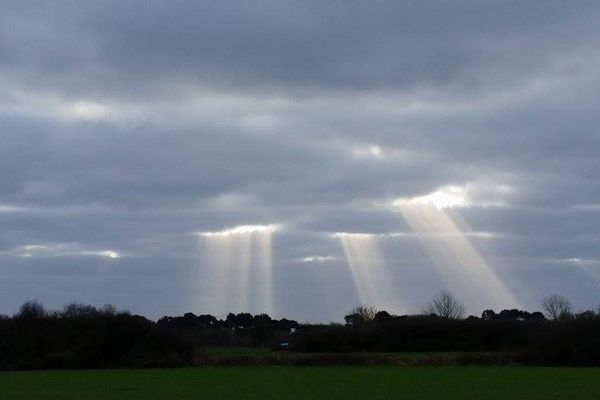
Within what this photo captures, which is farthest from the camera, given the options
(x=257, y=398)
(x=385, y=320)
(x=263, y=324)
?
(x=263, y=324)

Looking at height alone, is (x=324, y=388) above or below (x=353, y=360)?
below

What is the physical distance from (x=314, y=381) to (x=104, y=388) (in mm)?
11641

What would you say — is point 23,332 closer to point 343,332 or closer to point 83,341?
point 83,341

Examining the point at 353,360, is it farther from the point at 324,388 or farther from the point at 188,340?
→ the point at 324,388

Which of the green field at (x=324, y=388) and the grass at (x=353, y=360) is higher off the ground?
the grass at (x=353, y=360)

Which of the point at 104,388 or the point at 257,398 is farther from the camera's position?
the point at 104,388

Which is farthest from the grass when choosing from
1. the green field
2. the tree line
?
the green field

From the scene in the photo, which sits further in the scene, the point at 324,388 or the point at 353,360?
the point at 353,360

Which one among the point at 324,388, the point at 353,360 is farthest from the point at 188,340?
the point at 324,388

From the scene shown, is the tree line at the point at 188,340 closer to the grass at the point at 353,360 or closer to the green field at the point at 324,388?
the grass at the point at 353,360

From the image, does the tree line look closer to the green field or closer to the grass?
the grass

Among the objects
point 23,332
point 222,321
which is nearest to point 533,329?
point 23,332

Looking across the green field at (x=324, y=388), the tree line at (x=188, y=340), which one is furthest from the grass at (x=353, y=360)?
the green field at (x=324, y=388)

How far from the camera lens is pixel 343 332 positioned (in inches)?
4254
